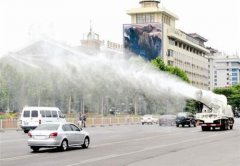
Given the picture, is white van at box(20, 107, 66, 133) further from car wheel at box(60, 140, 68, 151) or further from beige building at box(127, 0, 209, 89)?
beige building at box(127, 0, 209, 89)

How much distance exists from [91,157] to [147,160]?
2.31 meters

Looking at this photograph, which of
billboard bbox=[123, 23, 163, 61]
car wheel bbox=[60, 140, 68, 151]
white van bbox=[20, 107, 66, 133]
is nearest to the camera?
car wheel bbox=[60, 140, 68, 151]

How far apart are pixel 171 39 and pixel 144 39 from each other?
871 centimetres

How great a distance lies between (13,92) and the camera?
9250 cm

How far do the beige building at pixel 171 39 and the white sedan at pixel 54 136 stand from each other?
112548mm

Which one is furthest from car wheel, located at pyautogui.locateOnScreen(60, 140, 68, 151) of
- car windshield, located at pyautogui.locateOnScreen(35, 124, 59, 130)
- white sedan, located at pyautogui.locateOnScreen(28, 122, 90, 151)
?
car windshield, located at pyautogui.locateOnScreen(35, 124, 59, 130)

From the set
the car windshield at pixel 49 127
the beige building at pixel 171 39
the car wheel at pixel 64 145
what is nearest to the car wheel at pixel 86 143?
the car wheel at pixel 64 145

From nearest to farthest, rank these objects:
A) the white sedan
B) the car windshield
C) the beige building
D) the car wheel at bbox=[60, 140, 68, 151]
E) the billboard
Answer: the white sedan < the car wheel at bbox=[60, 140, 68, 151] < the car windshield < the billboard < the beige building

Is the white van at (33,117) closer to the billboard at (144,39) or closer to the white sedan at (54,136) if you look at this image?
the white sedan at (54,136)

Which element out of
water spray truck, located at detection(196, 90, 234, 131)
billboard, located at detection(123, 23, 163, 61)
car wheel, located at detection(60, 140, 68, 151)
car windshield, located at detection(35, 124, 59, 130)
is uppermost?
billboard, located at detection(123, 23, 163, 61)

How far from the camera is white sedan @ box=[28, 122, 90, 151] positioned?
22.9m

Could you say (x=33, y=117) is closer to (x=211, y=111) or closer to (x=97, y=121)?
(x=211, y=111)

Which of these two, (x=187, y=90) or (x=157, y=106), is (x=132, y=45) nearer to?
(x=157, y=106)

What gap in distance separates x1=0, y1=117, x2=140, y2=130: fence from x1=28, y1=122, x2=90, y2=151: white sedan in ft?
78.5
